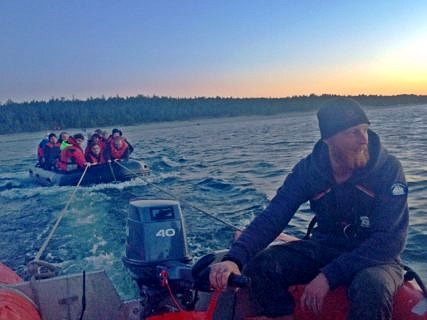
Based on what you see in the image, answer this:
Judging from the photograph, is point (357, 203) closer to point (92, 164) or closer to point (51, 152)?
point (92, 164)

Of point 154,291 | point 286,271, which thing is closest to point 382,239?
point 286,271

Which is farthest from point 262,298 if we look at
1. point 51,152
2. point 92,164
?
point 51,152

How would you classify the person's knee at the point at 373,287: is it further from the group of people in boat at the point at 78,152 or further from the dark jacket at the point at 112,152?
the dark jacket at the point at 112,152

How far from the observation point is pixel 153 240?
3494mm

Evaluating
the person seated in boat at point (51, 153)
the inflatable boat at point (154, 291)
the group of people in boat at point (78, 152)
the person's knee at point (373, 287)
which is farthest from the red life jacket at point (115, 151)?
the person's knee at point (373, 287)

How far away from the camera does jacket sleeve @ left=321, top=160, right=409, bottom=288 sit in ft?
8.58

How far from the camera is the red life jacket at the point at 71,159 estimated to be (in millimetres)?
14031

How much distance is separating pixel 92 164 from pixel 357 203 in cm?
1207

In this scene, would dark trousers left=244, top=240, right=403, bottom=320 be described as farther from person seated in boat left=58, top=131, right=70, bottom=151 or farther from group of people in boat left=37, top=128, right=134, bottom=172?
person seated in boat left=58, top=131, right=70, bottom=151

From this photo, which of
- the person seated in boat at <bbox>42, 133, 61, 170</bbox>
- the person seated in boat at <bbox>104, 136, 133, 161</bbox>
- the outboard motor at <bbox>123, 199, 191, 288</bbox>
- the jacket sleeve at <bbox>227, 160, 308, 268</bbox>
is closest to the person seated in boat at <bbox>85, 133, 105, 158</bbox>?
the person seated in boat at <bbox>104, 136, 133, 161</bbox>

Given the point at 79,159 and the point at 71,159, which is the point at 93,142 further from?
the point at 71,159

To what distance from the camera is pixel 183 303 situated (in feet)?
9.87

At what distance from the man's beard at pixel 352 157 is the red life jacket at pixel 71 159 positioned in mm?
12080

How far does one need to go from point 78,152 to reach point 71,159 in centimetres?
31
